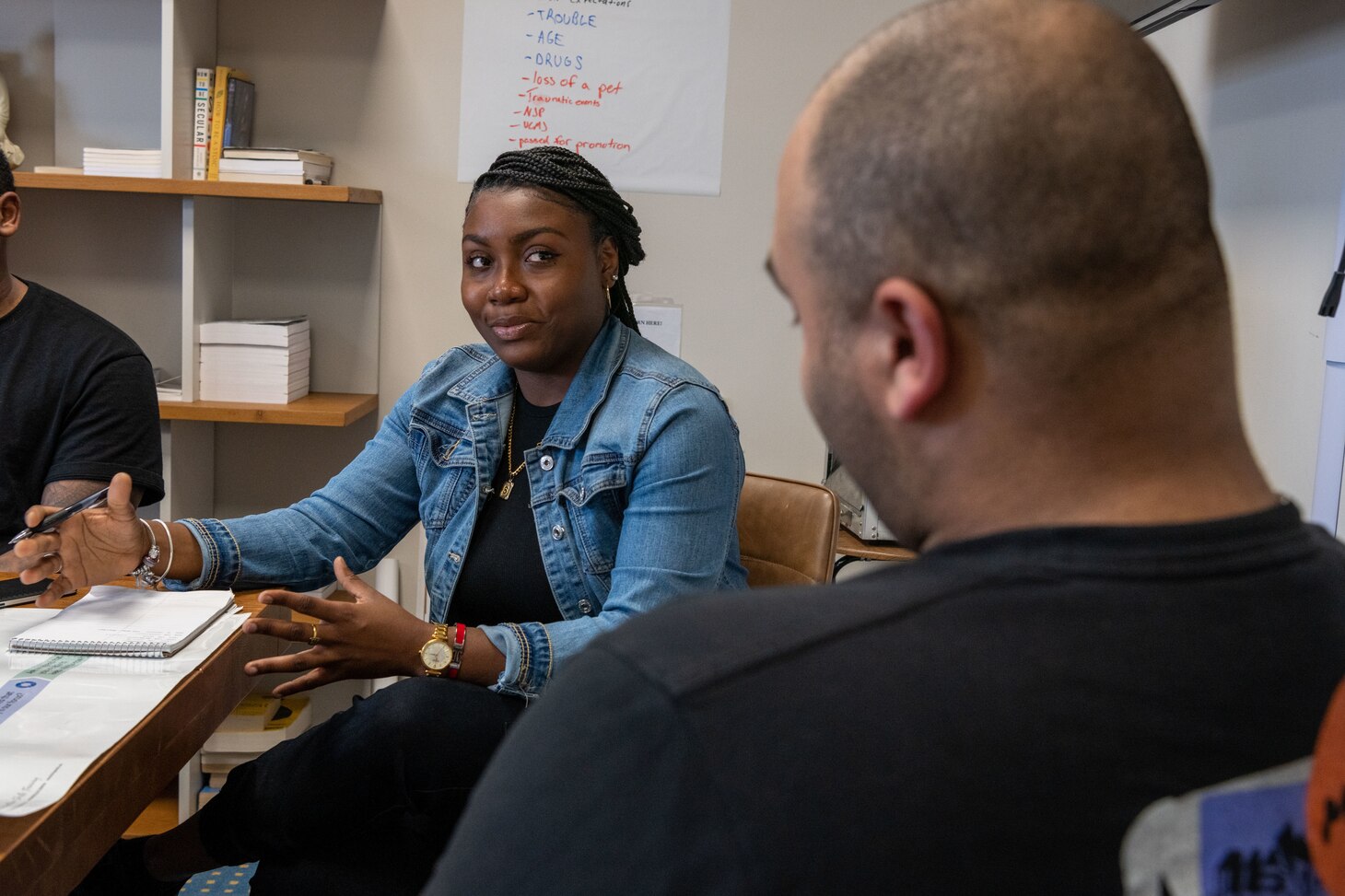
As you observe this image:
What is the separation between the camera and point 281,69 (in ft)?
9.34

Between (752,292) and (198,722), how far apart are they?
1974 millimetres

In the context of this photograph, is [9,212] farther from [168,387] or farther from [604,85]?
[604,85]

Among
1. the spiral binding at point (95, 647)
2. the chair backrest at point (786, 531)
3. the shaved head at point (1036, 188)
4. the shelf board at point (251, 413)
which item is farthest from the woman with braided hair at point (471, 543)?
the shaved head at point (1036, 188)

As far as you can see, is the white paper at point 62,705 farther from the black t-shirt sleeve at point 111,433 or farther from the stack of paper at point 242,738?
the stack of paper at point 242,738

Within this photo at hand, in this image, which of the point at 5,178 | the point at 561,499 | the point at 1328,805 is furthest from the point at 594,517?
the point at 5,178

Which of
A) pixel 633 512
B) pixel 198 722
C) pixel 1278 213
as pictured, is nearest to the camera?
pixel 198 722

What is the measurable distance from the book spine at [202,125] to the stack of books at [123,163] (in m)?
0.08

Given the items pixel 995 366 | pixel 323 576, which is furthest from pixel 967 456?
pixel 323 576

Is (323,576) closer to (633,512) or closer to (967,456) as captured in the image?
(633,512)

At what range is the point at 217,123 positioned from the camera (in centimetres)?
265

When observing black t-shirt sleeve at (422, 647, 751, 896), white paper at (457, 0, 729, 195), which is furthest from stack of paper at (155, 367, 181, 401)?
black t-shirt sleeve at (422, 647, 751, 896)

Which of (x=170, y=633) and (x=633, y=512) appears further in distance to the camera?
(x=633, y=512)

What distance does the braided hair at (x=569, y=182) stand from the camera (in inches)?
70.0

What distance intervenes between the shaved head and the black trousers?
1.05m
